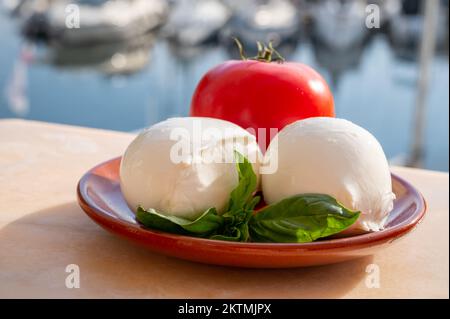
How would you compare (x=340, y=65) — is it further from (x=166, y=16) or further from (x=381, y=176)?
(x=381, y=176)

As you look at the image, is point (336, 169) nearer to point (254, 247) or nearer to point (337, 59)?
point (254, 247)

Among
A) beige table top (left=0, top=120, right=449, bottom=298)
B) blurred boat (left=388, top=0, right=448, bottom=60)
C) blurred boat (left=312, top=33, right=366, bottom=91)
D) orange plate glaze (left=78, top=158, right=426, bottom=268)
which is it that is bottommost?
blurred boat (left=312, top=33, right=366, bottom=91)

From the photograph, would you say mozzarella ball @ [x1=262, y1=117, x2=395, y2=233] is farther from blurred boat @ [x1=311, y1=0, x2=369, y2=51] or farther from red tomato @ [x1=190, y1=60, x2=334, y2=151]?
blurred boat @ [x1=311, y1=0, x2=369, y2=51]

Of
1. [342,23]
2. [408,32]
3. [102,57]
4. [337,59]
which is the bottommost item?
[337,59]

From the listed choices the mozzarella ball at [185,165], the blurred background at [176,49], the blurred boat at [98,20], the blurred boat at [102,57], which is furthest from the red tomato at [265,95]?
the blurred boat at [98,20]

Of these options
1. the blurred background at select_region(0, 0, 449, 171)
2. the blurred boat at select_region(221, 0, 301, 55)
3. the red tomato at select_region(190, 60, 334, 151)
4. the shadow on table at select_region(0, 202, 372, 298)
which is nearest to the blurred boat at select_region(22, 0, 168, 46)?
the blurred background at select_region(0, 0, 449, 171)

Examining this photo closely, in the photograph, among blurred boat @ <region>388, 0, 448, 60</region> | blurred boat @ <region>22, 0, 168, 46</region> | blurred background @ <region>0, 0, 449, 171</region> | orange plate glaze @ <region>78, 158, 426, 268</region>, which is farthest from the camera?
blurred boat @ <region>22, 0, 168, 46</region>

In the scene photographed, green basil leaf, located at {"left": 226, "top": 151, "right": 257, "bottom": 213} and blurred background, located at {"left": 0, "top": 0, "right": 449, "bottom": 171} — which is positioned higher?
green basil leaf, located at {"left": 226, "top": 151, "right": 257, "bottom": 213}

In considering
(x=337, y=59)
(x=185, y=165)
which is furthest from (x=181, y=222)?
(x=337, y=59)
